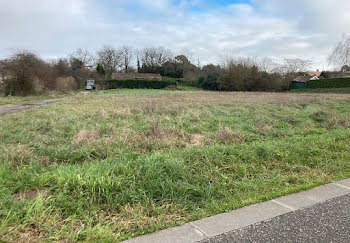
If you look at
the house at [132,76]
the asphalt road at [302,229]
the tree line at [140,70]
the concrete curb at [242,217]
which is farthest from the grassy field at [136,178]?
the house at [132,76]

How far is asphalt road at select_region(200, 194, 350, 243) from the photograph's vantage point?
2.30 meters

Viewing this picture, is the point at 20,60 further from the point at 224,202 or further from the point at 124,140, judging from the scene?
the point at 224,202

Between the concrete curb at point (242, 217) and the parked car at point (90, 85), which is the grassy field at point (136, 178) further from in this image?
the parked car at point (90, 85)

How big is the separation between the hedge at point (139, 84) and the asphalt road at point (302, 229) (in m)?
48.1

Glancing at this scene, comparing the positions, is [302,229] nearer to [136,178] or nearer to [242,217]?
[242,217]

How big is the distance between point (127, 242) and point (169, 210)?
29.0 inches

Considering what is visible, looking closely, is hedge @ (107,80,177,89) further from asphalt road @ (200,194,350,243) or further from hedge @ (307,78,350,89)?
asphalt road @ (200,194,350,243)

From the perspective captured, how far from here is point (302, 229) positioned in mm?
2459

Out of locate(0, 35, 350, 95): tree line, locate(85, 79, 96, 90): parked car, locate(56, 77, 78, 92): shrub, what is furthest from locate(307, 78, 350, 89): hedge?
locate(56, 77, 78, 92): shrub

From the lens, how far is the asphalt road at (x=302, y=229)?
90.7 inches

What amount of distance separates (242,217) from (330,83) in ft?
139

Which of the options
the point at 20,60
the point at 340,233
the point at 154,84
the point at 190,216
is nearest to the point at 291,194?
the point at 340,233

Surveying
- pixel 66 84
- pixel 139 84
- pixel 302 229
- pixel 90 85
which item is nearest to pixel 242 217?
pixel 302 229

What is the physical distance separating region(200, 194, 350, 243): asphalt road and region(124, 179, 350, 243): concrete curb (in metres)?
0.08
